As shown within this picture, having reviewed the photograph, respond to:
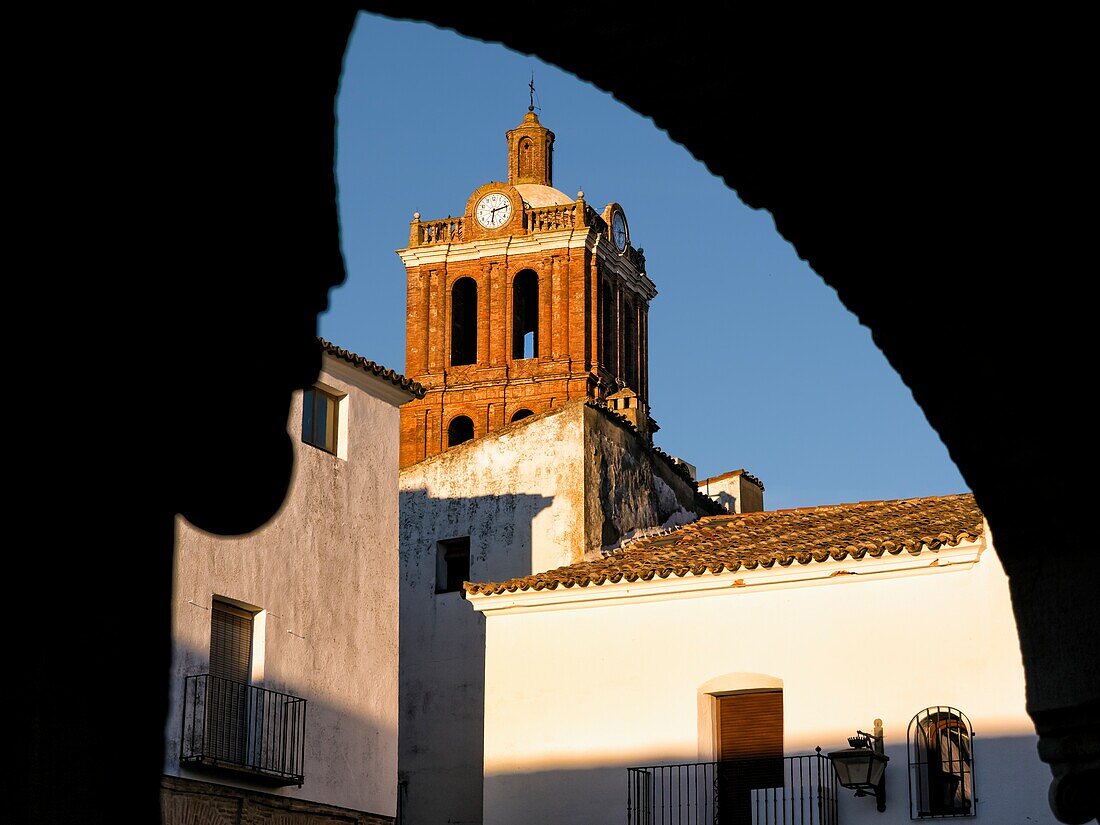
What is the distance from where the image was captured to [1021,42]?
3443 mm

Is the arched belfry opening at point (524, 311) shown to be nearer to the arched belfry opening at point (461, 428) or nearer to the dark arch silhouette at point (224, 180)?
the arched belfry opening at point (461, 428)

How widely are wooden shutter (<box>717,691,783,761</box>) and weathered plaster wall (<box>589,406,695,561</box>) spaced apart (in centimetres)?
548

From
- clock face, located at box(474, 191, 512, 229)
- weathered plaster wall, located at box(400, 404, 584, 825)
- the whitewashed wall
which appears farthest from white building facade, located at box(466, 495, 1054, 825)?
clock face, located at box(474, 191, 512, 229)

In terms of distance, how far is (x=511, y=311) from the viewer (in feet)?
164

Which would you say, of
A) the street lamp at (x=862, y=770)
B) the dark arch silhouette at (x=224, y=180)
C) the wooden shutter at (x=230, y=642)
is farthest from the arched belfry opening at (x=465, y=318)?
the dark arch silhouette at (x=224, y=180)

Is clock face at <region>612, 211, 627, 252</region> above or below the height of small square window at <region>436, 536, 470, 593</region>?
above

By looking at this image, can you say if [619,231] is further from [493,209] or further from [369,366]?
[369,366]

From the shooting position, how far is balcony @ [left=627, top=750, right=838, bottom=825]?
1644cm

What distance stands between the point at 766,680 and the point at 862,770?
6.21 ft

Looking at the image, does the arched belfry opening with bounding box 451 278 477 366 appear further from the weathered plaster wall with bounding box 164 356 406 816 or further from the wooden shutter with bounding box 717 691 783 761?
the wooden shutter with bounding box 717 691 783 761

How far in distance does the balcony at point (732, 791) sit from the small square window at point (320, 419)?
449cm

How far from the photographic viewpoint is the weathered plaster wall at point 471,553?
2241cm

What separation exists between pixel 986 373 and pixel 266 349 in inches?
81.6

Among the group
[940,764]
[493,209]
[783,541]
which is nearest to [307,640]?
[783,541]
